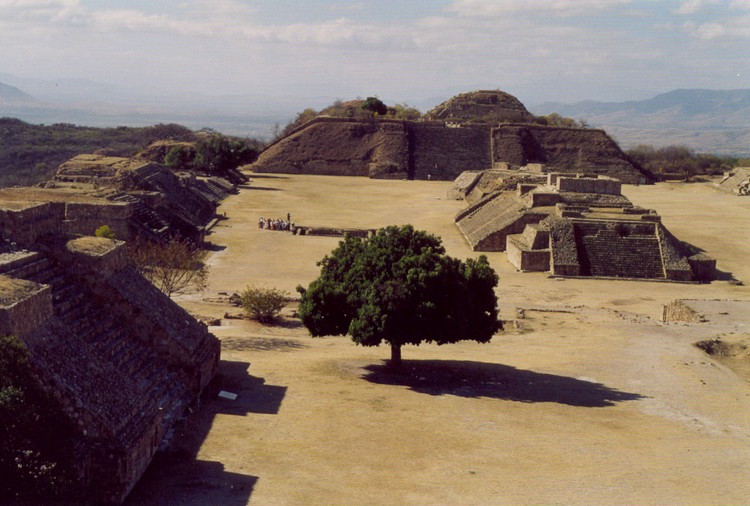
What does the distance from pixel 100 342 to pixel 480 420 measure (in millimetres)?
5905

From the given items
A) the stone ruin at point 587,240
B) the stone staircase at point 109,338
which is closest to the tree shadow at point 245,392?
the stone staircase at point 109,338

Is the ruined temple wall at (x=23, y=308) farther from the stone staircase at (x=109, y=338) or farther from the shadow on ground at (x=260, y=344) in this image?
the shadow on ground at (x=260, y=344)

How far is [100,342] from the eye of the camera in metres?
12.9

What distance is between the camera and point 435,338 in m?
16.4

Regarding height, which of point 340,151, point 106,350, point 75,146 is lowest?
point 106,350

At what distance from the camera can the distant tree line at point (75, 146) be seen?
188 ft

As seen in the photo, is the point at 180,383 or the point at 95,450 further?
the point at 180,383

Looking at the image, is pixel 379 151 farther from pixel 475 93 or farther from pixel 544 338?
pixel 544 338

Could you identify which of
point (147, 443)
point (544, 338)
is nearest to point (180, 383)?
point (147, 443)

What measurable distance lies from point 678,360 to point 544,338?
137 inches

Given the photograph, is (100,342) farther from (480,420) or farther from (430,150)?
(430,150)

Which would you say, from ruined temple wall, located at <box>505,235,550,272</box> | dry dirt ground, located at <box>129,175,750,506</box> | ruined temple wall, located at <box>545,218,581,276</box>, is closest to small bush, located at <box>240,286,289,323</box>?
dry dirt ground, located at <box>129,175,750,506</box>

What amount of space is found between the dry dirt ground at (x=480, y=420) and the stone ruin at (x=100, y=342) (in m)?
0.51

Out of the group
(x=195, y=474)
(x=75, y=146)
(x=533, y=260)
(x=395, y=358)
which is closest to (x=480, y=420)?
(x=395, y=358)
